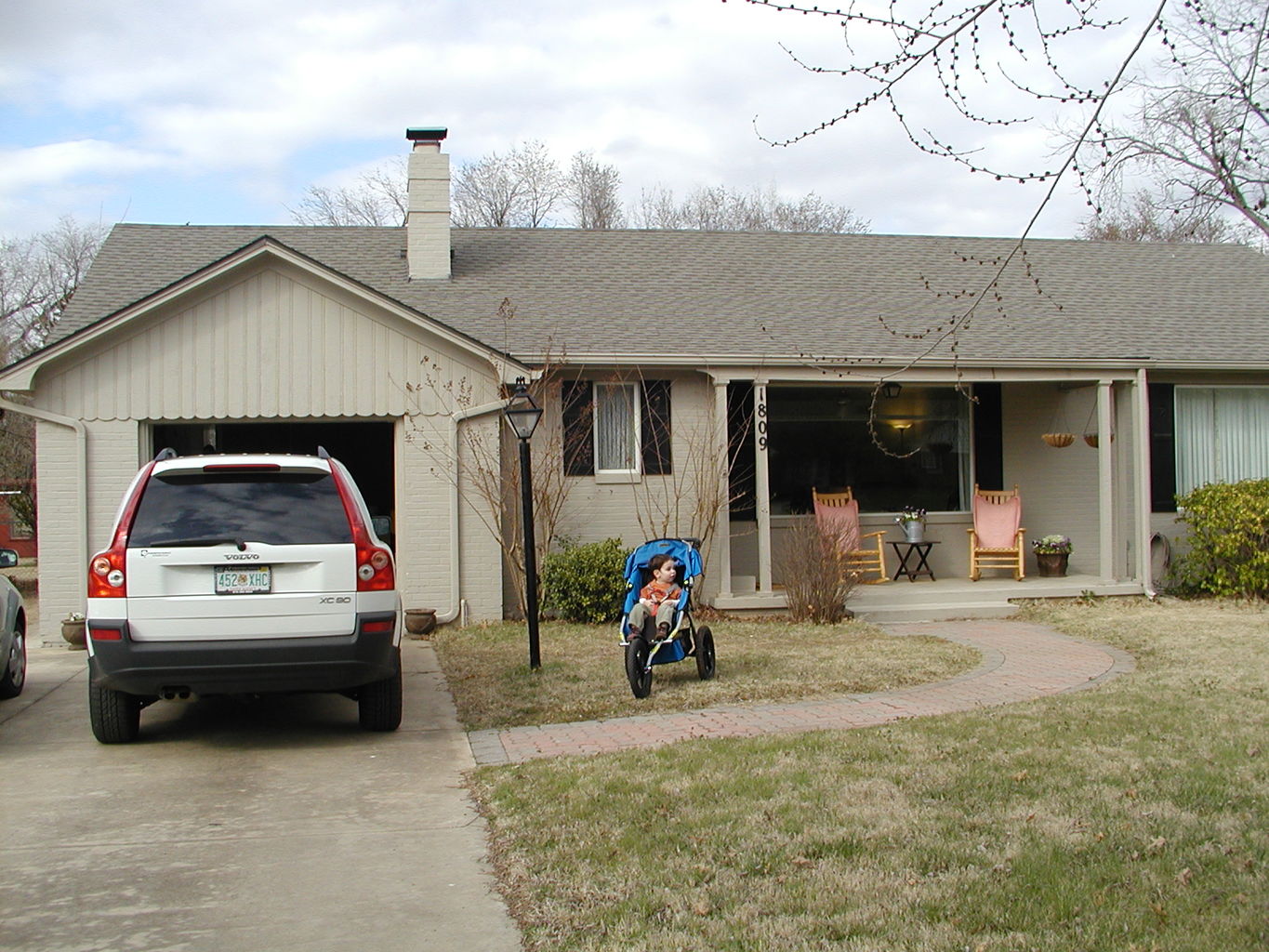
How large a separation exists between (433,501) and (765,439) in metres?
3.85

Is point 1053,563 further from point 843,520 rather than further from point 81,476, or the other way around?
point 81,476

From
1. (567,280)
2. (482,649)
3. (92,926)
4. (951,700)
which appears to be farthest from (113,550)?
(567,280)

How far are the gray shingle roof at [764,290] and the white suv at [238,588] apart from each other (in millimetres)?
6840

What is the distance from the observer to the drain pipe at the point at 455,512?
1342cm

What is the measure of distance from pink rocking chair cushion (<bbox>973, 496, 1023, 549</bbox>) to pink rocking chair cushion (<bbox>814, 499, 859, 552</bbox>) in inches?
65.2

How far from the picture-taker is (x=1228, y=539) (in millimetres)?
14727

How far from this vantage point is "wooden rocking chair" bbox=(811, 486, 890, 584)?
1505cm

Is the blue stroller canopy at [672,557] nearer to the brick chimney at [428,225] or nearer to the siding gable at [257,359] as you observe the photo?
the siding gable at [257,359]

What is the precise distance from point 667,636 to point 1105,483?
8.02 m

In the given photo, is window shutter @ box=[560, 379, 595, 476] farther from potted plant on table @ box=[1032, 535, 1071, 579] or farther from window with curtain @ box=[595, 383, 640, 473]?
potted plant on table @ box=[1032, 535, 1071, 579]

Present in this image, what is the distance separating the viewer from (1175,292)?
18.0m

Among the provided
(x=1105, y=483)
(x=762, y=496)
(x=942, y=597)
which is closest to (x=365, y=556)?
(x=762, y=496)

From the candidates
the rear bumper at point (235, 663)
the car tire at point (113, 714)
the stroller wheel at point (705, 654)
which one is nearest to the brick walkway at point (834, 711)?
the stroller wheel at point (705, 654)

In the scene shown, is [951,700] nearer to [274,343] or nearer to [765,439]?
[765,439]
